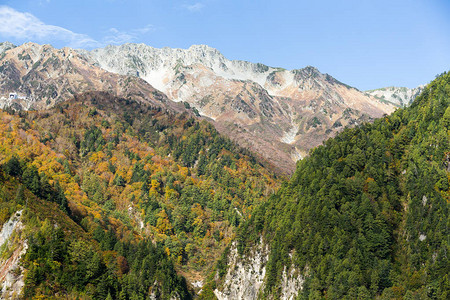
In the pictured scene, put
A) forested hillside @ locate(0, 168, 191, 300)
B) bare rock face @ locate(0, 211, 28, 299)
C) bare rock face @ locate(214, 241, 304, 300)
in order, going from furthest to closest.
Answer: bare rock face @ locate(214, 241, 304, 300), forested hillside @ locate(0, 168, 191, 300), bare rock face @ locate(0, 211, 28, 299)

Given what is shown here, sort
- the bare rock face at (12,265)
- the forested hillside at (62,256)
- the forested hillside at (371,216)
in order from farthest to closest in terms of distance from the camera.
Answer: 1. the forested hillside at (371,216)
2. the forested hillside at (62,256)
3. the bare rock face at (12,265)

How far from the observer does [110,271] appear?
12875 centimetres

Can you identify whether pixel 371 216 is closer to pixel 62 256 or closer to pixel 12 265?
pixel 62 256

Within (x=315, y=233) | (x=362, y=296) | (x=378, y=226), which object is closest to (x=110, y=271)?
(x=315, y=233)

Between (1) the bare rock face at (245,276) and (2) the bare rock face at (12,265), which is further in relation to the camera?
(1) the bare rock face at (245,276)

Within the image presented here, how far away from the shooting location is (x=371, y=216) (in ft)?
418

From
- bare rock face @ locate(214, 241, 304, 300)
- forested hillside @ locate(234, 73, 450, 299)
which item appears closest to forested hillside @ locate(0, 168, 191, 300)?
bare rock face @ locate(214, 241, 304, 300)

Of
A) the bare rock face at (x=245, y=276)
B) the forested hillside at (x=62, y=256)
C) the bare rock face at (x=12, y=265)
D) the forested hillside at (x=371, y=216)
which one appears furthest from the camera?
the bare rock face at (x=245, y=276)

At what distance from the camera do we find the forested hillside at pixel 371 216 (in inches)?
4451

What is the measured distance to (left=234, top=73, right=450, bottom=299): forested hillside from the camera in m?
113

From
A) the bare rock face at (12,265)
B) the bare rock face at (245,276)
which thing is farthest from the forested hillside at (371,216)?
the bare rock face at (12,265)

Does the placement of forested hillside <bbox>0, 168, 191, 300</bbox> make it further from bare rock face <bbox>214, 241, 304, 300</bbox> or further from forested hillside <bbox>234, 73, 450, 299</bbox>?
forested hillside <bbox>234, 73, 450, 299</bbox>

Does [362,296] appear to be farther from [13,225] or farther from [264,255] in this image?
[13,225]

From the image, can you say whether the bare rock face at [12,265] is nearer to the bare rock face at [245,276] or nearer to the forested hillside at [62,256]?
the forested hillside at [62,256]
